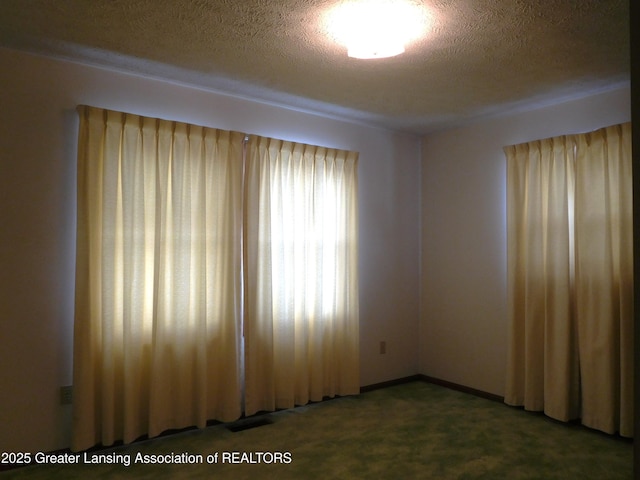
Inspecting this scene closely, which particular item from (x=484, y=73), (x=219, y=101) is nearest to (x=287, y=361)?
(x=219, y=101)

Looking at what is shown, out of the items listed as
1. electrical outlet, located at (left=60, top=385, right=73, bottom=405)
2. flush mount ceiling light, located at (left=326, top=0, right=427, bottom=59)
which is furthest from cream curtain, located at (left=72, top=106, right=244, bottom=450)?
flush mount ceiling light, located at (left=326, top=0, right=427, bottom=59)

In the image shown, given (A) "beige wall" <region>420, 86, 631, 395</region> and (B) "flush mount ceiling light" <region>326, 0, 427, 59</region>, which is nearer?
(B) "flush mount ceiling light" <region>326, 0, 427, 59</region>

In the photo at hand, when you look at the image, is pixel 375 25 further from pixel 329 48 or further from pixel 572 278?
pixel 572 278

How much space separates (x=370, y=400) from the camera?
400 cm

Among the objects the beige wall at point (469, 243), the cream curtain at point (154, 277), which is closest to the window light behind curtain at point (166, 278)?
the cream curtain at point (154, 277)

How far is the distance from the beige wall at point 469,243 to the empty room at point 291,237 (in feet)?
0.10

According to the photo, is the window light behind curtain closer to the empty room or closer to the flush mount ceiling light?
the empty room

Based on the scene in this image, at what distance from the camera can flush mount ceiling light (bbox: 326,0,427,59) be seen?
7.25 feet

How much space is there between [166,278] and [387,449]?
187cm

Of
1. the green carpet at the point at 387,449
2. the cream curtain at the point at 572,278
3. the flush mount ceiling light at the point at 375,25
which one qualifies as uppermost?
the flush mount ceiling light at the point at 375,25

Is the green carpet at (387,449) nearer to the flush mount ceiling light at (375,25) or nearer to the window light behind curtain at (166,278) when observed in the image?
the window light behind curtain at (166,278)

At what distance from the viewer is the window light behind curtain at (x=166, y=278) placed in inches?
113

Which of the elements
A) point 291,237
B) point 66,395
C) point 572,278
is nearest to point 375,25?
point 291,237

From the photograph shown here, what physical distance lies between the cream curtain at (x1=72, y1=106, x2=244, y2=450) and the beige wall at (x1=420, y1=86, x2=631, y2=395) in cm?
213
